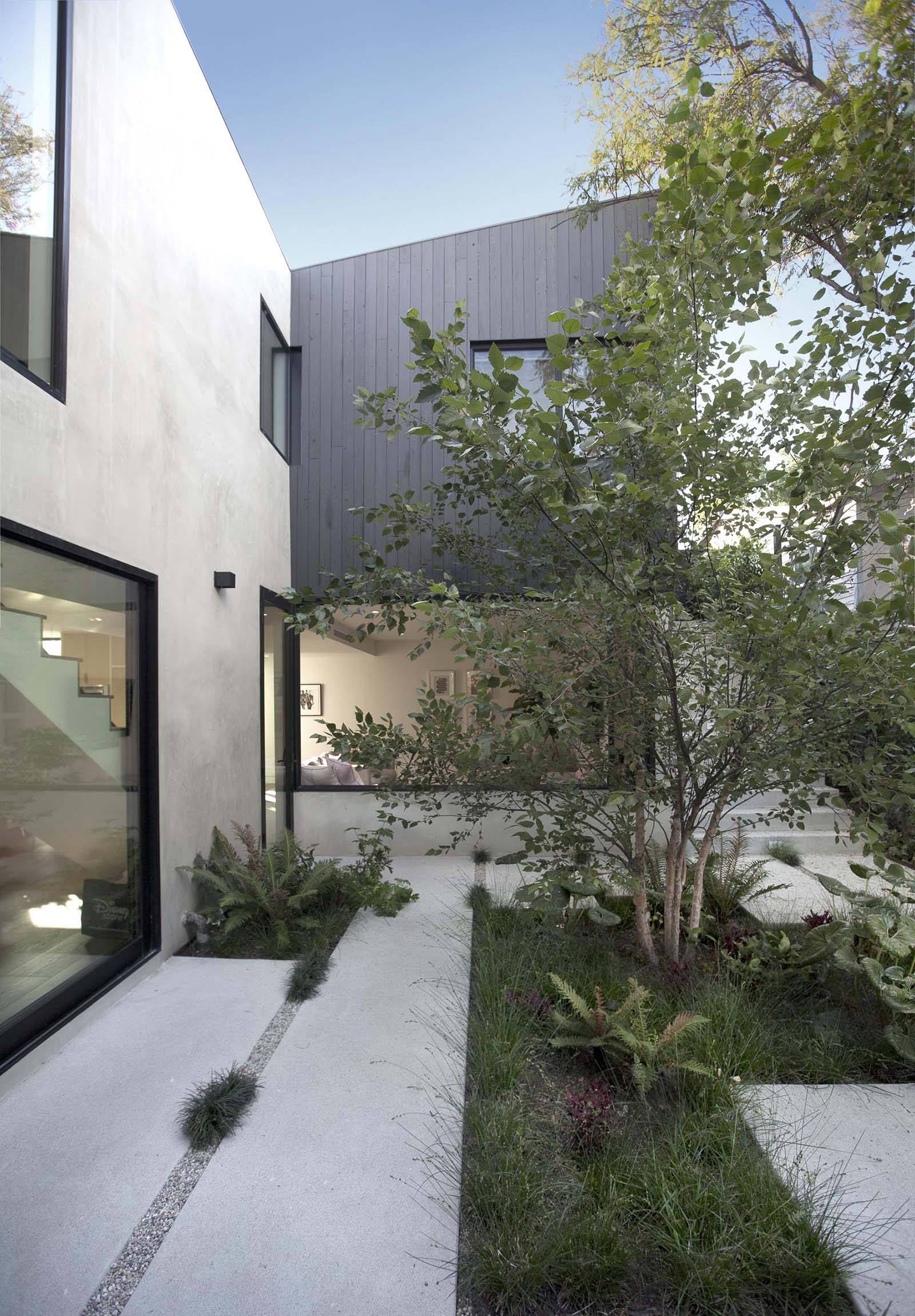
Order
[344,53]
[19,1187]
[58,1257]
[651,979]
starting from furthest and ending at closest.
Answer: [344,53]
[651,979]
[19,1187]
[58,1257]

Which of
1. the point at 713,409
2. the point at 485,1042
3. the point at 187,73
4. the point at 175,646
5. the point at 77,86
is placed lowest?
the point at 485,1042

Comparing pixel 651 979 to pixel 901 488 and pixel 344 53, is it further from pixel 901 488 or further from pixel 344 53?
pixel 344 53

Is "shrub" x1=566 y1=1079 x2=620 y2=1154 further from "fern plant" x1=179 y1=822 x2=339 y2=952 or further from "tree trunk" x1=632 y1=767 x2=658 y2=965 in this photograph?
"fern plant" x1=179 y1=822 x2=339 y2=952

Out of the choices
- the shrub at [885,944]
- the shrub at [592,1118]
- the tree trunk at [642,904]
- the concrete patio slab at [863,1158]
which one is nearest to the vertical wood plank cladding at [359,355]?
the tree trunk at [642,904]

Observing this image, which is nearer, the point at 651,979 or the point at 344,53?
the point at 651,979

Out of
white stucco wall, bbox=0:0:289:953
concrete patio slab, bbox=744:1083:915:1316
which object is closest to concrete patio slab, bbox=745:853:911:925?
concrete patio slab, bbox=744:1083:915:1316

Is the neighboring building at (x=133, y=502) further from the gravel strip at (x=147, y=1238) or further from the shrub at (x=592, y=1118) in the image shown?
the shrub at (x=592, y=1118)

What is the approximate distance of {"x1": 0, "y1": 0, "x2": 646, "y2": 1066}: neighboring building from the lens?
248 centimetres

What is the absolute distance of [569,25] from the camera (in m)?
3.65

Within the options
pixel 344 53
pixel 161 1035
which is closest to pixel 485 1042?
pixel 161 1035

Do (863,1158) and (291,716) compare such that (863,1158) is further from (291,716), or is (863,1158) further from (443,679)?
(443,679)

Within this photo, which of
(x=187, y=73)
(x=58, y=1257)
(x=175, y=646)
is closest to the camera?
(x=58, y=1257)

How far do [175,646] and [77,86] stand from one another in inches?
91.8

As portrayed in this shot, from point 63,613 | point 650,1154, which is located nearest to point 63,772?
point 63,613
